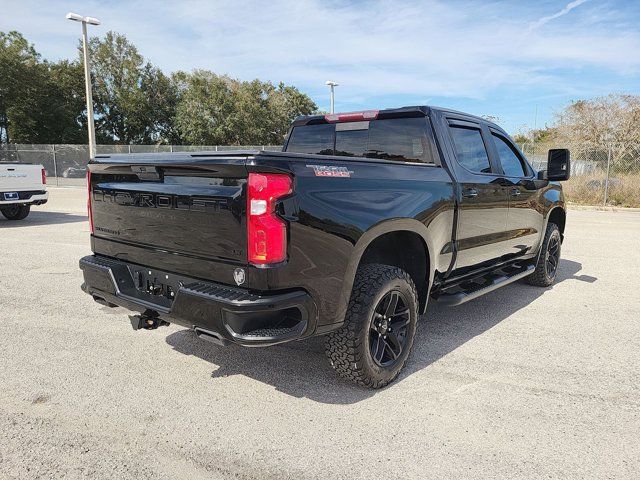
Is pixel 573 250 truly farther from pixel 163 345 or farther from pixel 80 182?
pixel 80 182

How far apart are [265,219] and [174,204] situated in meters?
0.71

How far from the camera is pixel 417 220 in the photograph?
11.5 ft

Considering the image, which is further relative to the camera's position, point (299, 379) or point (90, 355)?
point (90, 355)

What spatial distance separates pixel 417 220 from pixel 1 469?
2.80 meters

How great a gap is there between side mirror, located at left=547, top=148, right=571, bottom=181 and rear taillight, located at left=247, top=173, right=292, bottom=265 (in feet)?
12.3

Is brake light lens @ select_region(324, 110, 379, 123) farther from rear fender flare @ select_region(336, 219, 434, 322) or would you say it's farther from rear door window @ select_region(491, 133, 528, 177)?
rear door window @ select_region(491, 133, 528, 177)

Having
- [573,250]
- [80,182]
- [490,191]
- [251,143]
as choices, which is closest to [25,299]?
[490,191]

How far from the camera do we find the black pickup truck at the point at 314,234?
261 centimetres

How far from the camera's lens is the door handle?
4070 mm

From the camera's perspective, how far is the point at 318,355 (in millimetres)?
3871

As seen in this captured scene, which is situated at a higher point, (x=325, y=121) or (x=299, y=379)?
(x=325, y=121)

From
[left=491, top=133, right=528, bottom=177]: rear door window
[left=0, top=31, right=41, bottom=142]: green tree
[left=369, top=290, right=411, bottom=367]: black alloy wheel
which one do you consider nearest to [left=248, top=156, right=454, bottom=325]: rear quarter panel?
[left=369, top=290, right=411, bottom=367]: black alloy wheel

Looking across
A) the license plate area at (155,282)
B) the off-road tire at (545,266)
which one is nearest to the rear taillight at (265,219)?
the license plate area at (155,282)

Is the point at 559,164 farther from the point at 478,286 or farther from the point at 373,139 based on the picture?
the point at 373,139
